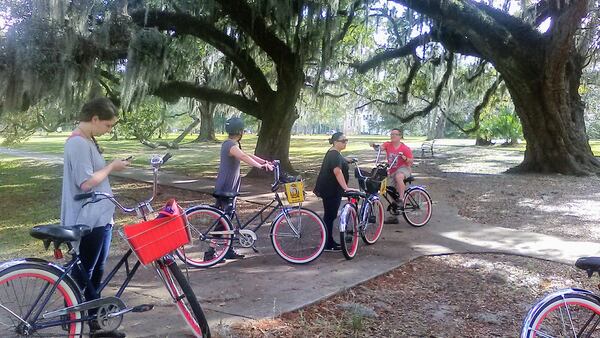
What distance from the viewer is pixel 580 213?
9344 millimetres

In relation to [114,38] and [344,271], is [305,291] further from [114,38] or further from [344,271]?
[114,38]

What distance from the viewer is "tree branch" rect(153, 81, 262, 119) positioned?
14375 millimetres

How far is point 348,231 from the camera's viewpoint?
6.19 m

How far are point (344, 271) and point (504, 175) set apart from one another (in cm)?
1115

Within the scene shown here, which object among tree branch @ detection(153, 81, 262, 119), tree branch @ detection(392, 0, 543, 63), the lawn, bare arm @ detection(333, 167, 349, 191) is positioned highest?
tree branch @ detection(392, 0, 543, 63)

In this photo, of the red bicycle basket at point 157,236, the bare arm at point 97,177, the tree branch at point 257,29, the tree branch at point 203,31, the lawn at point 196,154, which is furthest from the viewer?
the lawn at point 196,154

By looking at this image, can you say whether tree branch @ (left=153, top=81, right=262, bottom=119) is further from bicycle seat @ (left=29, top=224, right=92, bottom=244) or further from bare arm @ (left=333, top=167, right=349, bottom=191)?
bicycle seat @ (left=29, top=224, right=92, bottom=244)

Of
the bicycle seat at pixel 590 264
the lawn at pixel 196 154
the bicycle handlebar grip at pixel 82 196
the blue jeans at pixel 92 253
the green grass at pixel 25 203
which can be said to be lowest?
the green grass at pixel 25 203

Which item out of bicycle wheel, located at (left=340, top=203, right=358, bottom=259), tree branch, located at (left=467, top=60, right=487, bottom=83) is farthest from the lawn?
bicycle wheel, located at (left=340, top=203, right=358, bottom=259)

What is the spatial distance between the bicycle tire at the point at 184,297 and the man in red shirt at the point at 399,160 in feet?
16.1

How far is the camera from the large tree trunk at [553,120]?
14.6 meters

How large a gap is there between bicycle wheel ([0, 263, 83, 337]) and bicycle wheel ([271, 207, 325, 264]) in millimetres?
2721

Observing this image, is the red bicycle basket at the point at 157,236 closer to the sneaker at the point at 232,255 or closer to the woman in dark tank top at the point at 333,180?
the sneaker at the point at 232,255

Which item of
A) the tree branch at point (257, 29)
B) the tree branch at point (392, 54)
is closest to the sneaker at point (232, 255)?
the tree branch at point (257, 29)
